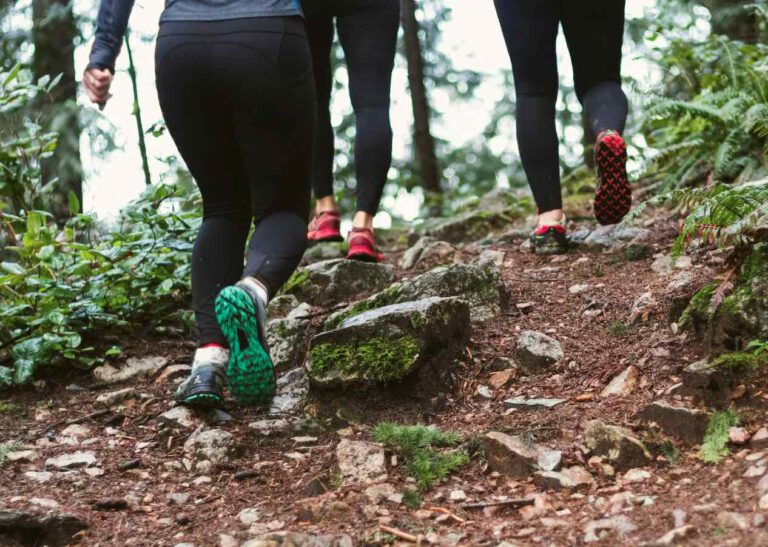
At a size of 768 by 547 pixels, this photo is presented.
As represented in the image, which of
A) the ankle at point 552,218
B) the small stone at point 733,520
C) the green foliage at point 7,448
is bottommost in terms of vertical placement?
the small stone at point 733,520

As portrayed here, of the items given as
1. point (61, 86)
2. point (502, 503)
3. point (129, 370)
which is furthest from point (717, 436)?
point (61, 86)

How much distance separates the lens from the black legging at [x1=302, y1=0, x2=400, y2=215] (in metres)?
4.11

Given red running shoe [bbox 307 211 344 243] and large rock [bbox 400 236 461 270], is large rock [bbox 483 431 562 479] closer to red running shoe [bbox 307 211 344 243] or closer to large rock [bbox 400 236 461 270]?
large rock [bbox 400 236 461 270]

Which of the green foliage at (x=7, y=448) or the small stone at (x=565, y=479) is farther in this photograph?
the green foliage at (x=7, y=448)

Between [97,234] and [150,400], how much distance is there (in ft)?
6.25

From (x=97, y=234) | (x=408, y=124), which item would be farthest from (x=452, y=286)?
(x=408, y=124)

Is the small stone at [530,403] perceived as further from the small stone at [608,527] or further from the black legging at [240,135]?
the black legging at [240,135]

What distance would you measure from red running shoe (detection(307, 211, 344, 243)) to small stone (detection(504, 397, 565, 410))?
8.07 ft

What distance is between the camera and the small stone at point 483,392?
301cm

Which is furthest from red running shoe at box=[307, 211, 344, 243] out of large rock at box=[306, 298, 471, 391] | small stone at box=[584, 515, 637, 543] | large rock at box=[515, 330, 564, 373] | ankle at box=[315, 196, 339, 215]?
small stone at box=[584, 515, 637, 543]

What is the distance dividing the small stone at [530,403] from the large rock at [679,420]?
375 mm

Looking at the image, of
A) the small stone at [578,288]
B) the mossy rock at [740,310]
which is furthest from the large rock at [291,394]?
the mossy rock at [740,310]

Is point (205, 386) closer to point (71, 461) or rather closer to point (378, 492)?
point (71, 461)

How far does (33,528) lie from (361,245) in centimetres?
256
